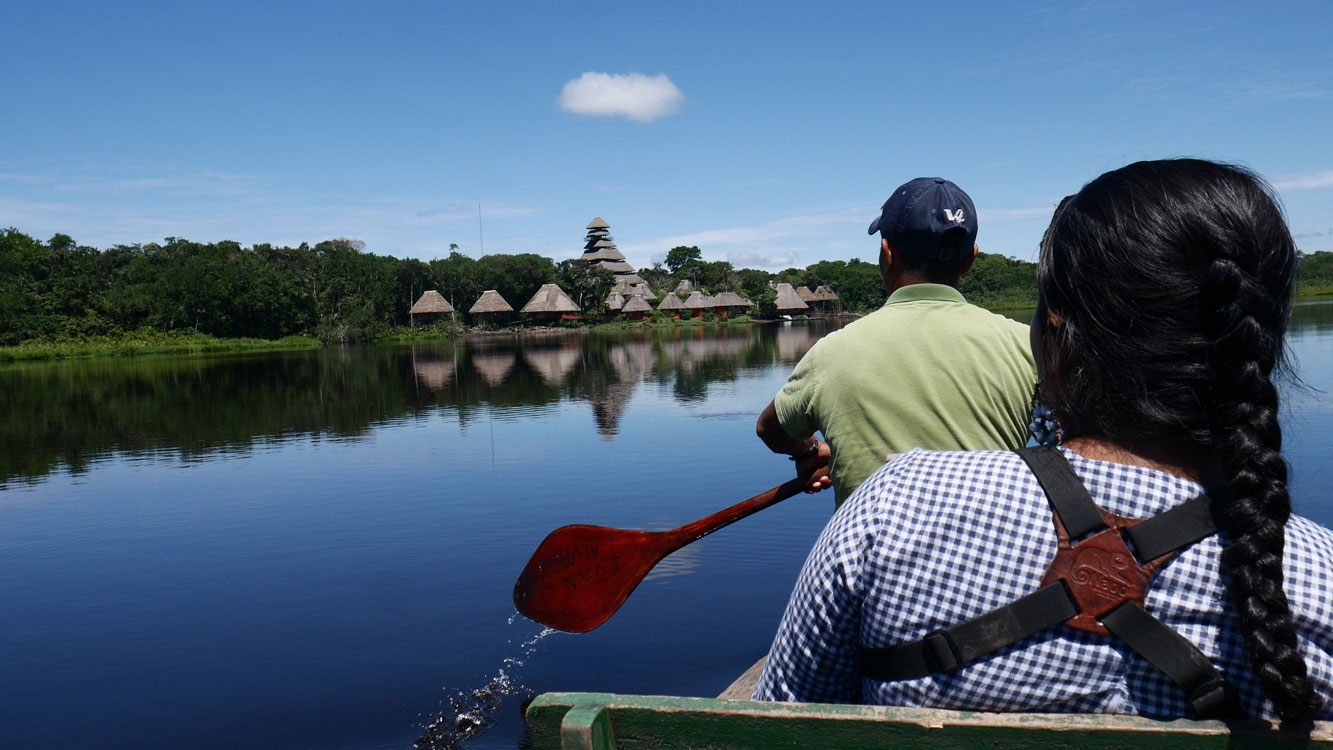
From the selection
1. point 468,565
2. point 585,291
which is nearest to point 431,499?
point 468,565

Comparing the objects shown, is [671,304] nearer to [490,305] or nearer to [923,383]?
[490,305]

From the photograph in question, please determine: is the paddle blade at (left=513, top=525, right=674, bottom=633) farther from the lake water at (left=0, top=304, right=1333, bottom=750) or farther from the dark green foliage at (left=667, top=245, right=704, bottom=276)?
the dark green foliage at (left=667, top=245, right=704, bottom=276)

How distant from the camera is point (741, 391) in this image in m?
16.3

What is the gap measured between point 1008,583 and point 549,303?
192ft

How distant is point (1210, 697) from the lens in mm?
1007

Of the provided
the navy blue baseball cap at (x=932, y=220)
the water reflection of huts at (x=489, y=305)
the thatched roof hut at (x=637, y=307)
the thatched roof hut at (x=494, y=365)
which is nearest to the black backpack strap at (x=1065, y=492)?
the navy blue baseball cap at (x=932, y=220)

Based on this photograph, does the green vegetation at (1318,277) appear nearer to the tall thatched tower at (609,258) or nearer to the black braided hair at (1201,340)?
the tall thatched tower at (609,258)

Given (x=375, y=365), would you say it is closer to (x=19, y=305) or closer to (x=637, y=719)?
(x=19, y=305)

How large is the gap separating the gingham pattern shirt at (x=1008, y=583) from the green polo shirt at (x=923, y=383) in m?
0.87

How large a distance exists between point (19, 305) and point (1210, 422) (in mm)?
50360

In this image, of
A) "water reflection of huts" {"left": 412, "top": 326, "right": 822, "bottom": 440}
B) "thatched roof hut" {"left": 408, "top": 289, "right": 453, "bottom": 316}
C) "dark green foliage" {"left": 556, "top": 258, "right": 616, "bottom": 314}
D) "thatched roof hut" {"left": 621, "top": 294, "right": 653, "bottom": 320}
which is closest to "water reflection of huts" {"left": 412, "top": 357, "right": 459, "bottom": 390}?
"water reflection of huts" {"left": 412, "top": 326, "right": 822, "bottom": 440}

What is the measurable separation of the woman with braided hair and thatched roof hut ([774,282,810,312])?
6822 centimetres

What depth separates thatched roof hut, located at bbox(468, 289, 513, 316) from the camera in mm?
58031

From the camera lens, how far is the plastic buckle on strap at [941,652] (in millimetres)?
1068
